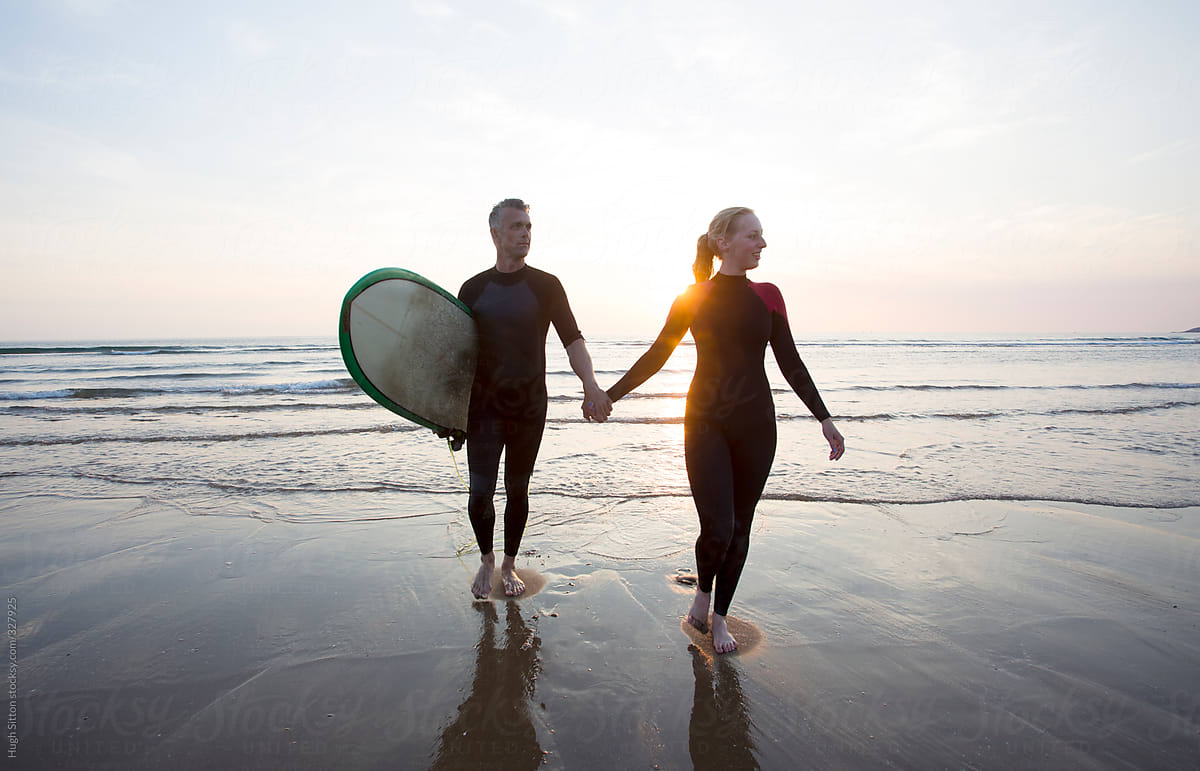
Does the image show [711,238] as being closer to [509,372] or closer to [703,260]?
[703,260]

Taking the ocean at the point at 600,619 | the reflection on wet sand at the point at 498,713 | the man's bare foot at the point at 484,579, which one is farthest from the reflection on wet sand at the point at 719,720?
the man's bare foot at the point at 484,579

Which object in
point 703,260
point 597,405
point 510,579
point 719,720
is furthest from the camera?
point 510,579

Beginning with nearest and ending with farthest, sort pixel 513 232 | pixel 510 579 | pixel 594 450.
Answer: pixel 513 232, pixel 510 579, pixel 594 450

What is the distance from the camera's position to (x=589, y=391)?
12.5 ft

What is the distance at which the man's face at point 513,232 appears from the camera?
3.66 metres

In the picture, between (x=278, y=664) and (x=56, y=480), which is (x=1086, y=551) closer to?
(x=278, y=664)

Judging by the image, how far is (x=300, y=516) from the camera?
5402mm

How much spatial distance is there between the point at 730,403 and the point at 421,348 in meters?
1.96

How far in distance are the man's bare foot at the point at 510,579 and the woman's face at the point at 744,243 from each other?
2.33 meters

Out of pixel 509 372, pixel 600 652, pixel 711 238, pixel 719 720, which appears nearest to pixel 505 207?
pixel 509 372

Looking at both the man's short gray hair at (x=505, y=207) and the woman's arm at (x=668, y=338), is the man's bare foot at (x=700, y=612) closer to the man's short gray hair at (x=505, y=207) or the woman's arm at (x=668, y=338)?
the woman's arm at (x=668, y=338)

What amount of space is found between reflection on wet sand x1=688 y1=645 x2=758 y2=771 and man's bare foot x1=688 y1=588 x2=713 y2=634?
10.8 inches

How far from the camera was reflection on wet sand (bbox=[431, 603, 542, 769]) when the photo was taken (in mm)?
2309

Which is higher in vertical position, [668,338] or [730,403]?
[668,338]
